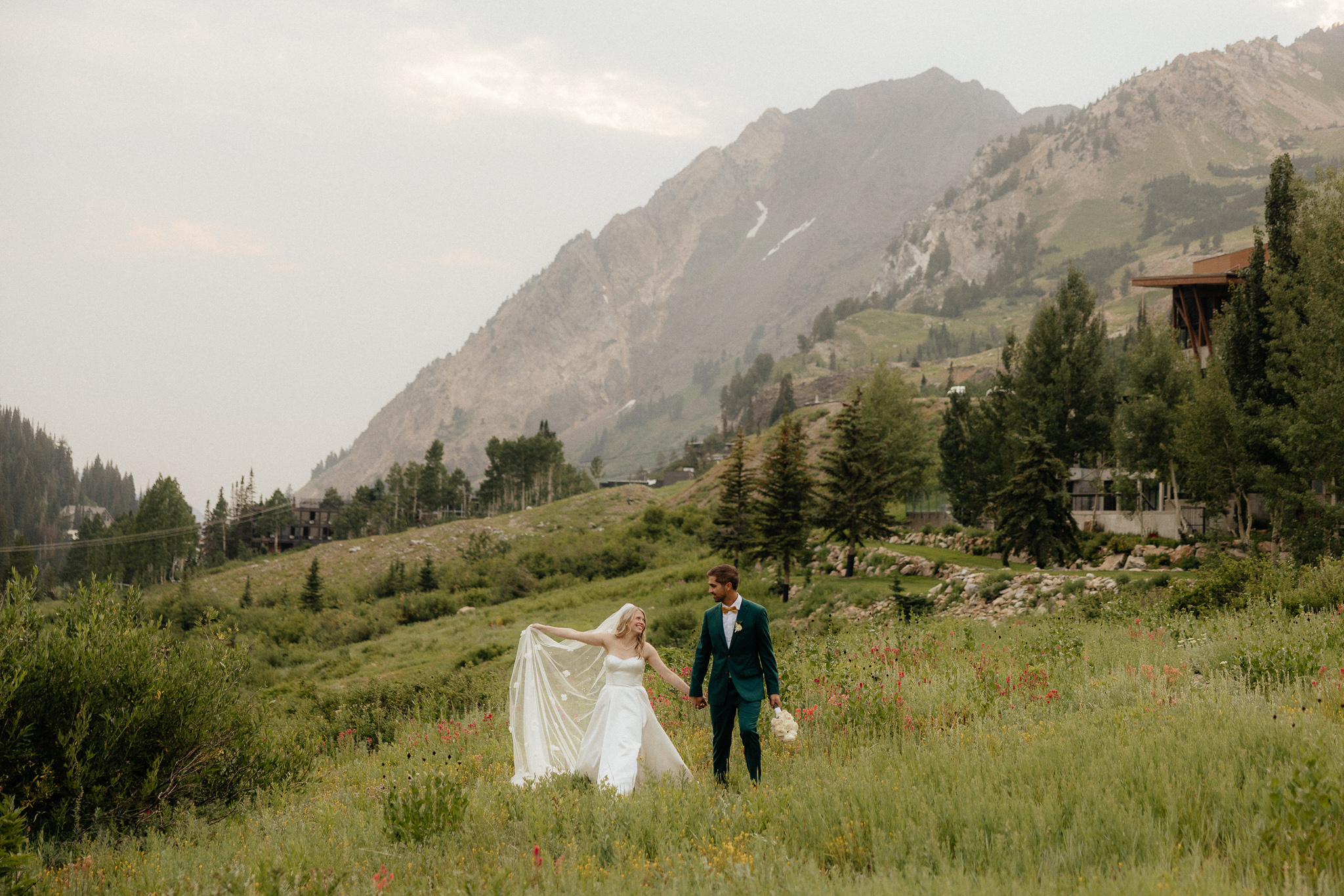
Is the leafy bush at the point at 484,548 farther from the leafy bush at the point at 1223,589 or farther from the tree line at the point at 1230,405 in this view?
the leafy bush at the point at 1223,589

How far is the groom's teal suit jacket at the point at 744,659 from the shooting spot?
786 cm

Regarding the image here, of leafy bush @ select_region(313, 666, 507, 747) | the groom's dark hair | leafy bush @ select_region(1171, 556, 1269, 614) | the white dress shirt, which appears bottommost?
leafy bush @ select_region(313, 666, 507, 747)

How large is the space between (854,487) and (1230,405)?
14.5 m

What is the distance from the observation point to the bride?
8.27 meters

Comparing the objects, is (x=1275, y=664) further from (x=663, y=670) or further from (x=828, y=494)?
(x=828, y=494)

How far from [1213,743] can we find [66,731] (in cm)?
1096

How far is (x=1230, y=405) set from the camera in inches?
1148

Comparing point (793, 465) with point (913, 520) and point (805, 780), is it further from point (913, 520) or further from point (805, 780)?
point (805, 780)

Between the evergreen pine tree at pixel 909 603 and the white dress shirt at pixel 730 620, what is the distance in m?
19.0

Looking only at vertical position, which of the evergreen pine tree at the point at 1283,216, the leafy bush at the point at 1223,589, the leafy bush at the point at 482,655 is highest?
the evergreen pine tree at the point at 1283,216

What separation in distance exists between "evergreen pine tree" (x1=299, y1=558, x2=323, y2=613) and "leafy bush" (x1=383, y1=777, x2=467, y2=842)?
56.5 m

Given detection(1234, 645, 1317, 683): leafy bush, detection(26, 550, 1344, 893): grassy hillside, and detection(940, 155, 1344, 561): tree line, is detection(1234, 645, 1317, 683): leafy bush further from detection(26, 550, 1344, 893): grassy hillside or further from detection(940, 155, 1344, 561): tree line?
detection(940, 155, 1344, 561): tree line

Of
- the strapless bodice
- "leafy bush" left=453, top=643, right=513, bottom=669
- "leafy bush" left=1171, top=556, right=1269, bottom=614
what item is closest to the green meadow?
"leafy bush" left=1171, top=556, right=1269, bottom=614

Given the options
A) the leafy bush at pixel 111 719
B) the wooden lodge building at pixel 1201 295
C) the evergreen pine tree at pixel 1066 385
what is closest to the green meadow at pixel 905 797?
the leafy bush at pixel 111 719
